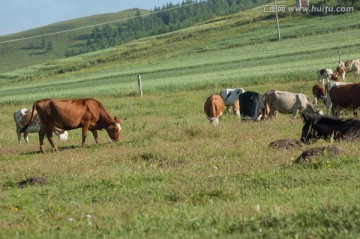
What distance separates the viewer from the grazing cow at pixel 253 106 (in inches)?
935

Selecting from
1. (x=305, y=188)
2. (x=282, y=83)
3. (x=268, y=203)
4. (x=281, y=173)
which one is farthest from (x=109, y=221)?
(x=282, y=83)

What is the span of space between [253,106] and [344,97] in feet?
10.9

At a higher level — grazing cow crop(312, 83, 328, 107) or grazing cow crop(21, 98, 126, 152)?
grazing cow crop(21, 98, 126, 152)

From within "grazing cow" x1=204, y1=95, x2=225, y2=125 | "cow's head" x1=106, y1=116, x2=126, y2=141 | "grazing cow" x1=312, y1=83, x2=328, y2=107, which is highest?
"cow's head" x1=106, y1=116, x2=126, y2=141

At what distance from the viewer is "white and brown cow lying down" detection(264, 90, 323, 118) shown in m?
23.7

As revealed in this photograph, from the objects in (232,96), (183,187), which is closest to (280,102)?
(232,96)

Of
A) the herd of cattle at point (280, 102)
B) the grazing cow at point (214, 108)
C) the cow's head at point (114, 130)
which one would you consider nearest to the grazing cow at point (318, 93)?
the herd of cattle at point (280, 102)

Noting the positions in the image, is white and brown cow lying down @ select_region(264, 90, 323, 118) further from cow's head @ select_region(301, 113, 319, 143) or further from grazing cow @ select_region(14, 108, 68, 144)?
cow's head @ select_region(301, 113, 319, 143)

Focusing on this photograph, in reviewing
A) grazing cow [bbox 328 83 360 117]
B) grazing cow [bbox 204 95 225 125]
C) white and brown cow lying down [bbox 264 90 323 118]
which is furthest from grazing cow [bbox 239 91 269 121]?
grazing cow [bbox 328 83 360 117]

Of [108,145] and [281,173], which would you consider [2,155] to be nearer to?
[108,145]

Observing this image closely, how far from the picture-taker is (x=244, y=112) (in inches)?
952

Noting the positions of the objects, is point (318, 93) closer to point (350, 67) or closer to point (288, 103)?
point (288, 103)

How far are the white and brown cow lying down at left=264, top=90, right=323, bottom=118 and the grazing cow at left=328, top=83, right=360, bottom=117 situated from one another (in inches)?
35.8

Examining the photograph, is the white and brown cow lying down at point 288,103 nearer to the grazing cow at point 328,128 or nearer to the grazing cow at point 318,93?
the grazing cow at point 318,93
